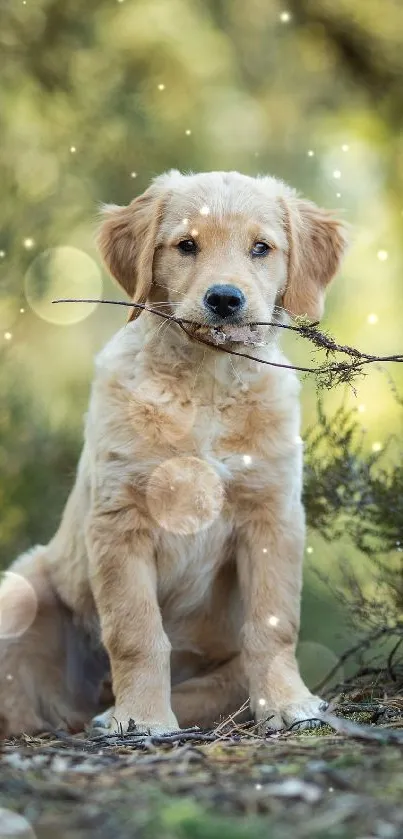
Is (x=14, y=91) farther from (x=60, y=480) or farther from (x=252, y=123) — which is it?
(x=60, y=480)

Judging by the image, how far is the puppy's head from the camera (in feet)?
11.3

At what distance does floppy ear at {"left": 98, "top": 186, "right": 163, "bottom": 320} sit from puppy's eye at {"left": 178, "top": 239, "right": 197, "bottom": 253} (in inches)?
5.4

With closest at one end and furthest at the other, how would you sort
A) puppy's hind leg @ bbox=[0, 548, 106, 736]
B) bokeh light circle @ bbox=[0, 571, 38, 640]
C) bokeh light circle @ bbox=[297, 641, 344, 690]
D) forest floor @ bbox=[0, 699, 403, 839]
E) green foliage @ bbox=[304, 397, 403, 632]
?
forest floor @ bbox=[0, 699, 403, 839]
puppy's hind leg @ bbox=[0, 548, 106, 736]
bokeh light circle @ bbox=[0, 571, 38, 640]
green foliage @ bbox=[304, 397, 403, 632]
bokeh light circle @ bbox=[297, 641, 344, 690]

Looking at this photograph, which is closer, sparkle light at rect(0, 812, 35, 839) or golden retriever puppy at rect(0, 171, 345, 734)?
sparkle light at rect(0, 812, 35, 839)

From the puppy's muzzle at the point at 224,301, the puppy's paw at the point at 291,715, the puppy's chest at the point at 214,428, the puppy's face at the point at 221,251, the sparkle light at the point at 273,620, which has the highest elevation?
the puppy's face at the point at 221,251

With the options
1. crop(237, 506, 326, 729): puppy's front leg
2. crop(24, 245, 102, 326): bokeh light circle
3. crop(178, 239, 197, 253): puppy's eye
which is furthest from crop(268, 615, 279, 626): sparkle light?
crop(24, 245, 102, 326): bokeh light circle

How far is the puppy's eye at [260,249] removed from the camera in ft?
12.1

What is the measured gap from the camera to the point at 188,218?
12.3 feet

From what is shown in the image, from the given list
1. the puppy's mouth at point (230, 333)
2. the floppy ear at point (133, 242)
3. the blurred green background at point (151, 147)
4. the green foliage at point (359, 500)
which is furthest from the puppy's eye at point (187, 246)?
the blurred green background at point (151, 147)

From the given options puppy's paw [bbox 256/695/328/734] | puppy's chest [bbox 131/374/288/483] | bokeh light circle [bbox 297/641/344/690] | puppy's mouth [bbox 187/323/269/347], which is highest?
puppy's mouth [bbox 187/323/269/347]

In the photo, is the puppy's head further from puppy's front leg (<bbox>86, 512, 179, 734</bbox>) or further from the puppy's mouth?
puppy's front leg (<bbox>86, 512, 179, 734</bbox>)

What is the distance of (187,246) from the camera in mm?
3709

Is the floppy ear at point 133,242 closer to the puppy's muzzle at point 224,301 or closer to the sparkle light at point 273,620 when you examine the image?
the puppy's muzzle at point 224,301

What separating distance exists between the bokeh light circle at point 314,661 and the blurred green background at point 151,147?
0.21 metres
